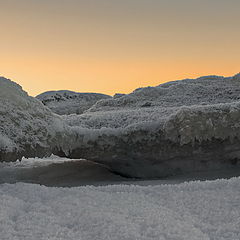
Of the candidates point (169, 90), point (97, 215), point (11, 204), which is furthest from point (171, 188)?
point (169, 90)

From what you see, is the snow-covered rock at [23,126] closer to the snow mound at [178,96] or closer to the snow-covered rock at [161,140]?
the snow-covered rock at [161,140]

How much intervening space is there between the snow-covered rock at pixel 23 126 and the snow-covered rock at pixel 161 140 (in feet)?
1.13

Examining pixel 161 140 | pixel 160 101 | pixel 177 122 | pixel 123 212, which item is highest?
pixel 160 101

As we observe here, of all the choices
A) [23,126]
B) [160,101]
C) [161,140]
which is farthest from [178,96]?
[23,126]

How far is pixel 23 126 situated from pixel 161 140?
1.89m

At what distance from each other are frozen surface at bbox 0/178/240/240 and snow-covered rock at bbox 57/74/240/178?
1473 mm

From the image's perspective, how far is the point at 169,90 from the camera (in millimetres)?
6625

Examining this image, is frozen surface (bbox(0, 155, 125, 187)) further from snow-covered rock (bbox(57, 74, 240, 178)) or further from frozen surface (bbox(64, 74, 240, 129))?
frozen surface (bbox(64, 74, 240, 129))

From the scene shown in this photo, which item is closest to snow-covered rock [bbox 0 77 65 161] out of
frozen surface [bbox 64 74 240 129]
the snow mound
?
frozen surface [bbox 64 74 240 129]

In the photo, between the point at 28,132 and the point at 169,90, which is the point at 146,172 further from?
the point at 169,90

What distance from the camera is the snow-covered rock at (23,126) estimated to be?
381 cm

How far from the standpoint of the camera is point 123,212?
7.80ft

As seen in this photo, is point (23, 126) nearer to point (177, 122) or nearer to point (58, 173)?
point (58, 173)

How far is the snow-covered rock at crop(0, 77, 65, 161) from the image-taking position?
3814mm
